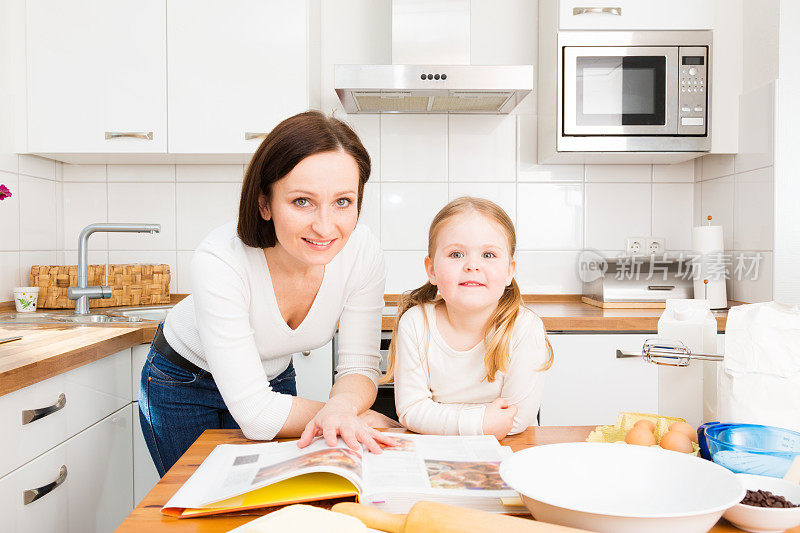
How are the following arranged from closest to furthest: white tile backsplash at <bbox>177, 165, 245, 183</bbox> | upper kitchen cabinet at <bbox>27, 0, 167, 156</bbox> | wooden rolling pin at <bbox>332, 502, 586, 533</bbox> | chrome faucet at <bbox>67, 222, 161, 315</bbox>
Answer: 1. wooden rolling pin at <bbox>332, 502, 586, 533</bbox>
2. chrome faucet at <bbox>67, 222, 161, 315</bbox>
3. upper kitchen cabinet at <bbox>27, 0, 167, 156</bbox>
4. white tile backsplash at <bbox>177, 165, 245, 183</bbox>

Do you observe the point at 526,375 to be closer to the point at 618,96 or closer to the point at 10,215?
the point at 618,96

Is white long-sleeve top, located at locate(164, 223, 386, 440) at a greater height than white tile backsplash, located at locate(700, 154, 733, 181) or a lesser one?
lesser

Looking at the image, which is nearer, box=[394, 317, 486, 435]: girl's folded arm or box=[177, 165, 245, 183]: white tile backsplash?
box=[394, 317, 486, 435]: girl's folded arm

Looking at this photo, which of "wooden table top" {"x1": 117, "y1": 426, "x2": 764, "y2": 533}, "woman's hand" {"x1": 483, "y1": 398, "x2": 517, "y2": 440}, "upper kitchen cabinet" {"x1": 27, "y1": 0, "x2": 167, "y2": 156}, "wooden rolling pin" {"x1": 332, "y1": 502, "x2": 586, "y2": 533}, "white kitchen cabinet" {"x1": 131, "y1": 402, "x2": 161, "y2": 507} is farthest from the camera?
"upper kitchen cabinet" {"x1": 27, "y1": 0, "x2": 167, "y2": 156}

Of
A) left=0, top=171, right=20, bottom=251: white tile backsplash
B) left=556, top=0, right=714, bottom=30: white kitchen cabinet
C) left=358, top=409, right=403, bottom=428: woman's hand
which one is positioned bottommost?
left=358, top=409, right=403, bottom=428: woman's hand

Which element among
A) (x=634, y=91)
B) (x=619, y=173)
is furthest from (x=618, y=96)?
(x=619, y=173)

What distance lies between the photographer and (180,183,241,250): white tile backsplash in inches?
102

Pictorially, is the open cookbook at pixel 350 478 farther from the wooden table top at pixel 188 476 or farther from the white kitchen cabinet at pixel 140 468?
the white kitchen cabinet at pixel 140 468

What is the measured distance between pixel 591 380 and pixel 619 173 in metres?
1.00

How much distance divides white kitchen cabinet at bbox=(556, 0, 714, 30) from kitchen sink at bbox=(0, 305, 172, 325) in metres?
1.79

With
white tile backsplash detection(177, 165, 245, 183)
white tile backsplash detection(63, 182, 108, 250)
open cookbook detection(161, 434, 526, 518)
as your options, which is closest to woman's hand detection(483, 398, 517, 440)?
open cookbook detection(161, 434, 526, 518)

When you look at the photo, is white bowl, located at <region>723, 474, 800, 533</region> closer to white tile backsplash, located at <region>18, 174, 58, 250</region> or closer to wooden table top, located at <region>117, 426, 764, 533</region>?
wooden table top, located at <region>117, 426, 764, 533</region>

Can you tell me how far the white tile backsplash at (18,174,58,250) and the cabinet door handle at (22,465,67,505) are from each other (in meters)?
1.19

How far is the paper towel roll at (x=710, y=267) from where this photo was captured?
2268 mm
